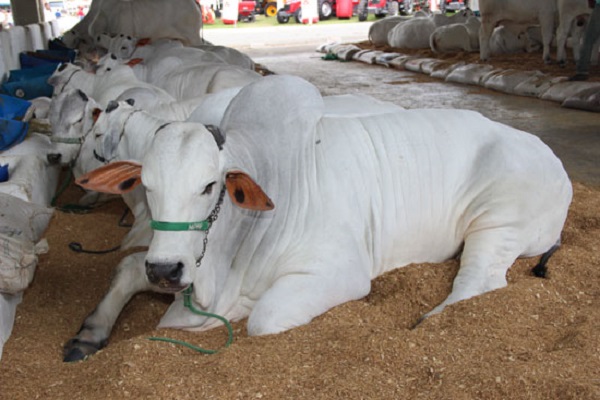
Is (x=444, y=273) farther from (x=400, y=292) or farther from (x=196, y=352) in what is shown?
(x=196, y=352)

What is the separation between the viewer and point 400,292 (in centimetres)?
289

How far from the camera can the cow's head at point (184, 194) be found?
2.28m

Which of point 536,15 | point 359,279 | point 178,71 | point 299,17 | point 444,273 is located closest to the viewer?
A: point 359,279

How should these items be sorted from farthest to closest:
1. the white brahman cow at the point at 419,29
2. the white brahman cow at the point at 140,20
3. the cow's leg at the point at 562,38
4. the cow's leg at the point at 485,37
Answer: the white brahman cow at the point at 419,29 → the cow's leg at the point at 485,37 → the white brahman cow at the point at 140,20 → the cow's leg at the point at 562,38

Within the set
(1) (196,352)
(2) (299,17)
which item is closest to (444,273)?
(1) (196,352)

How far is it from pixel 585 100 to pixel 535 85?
4.01 ft

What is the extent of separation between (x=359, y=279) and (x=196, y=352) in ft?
2.21

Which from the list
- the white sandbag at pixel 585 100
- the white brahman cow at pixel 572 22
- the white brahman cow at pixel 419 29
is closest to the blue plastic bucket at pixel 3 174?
the white sandbag at pixel 585 100

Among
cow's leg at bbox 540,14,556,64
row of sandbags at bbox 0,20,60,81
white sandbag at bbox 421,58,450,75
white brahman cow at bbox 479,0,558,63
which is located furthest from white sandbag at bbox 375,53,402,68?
row of sandbags at bbox 0,20,60,81

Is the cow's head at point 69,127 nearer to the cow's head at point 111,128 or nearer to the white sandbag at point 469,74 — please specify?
the cow's head at point 111,128

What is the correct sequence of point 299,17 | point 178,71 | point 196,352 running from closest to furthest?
point 196,352, point 178,71, point 299,17

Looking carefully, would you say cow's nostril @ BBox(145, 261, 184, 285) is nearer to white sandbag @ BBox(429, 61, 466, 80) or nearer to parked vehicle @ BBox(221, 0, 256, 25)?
white sandbag @ BBox(429, 61, 466, 80)

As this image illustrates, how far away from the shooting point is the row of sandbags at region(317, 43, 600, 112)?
7672mm

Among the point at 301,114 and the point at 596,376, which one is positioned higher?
the point at 301,114
